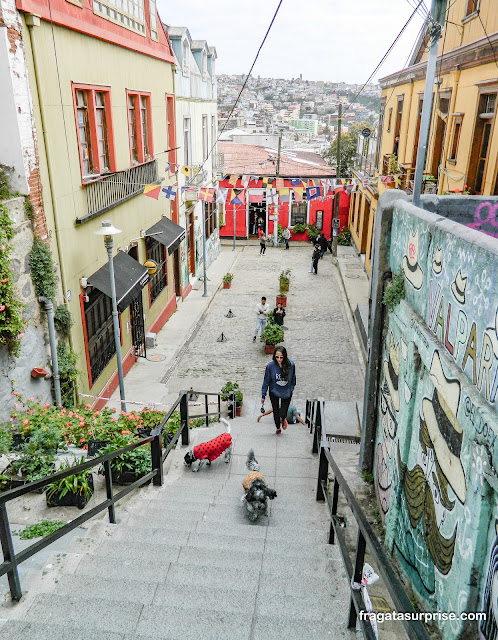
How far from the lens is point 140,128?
1301 cm

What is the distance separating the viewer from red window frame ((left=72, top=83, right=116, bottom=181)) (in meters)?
9.30

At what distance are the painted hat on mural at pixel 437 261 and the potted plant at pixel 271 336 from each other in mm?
9409

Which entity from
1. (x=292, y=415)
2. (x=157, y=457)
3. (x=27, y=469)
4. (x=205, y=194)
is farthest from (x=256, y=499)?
(x=205, y=194)

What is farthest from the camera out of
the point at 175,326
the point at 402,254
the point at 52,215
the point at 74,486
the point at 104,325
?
the point at 175,326

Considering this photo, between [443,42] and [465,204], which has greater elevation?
[443,42]

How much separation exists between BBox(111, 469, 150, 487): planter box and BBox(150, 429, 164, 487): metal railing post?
0.21m

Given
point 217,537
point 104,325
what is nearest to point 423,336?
point 217,537

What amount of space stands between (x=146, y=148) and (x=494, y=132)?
343 inches

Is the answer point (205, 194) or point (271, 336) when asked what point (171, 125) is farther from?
point (271, 336)

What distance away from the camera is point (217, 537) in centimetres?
467

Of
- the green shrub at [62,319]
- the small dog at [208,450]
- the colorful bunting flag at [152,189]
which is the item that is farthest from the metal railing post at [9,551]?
the colorful bunting flag at [152,189]

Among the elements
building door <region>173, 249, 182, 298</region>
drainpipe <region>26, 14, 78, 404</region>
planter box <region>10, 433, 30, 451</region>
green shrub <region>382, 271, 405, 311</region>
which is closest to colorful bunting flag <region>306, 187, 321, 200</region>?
building door <region>173, 249, 182, 298</region>

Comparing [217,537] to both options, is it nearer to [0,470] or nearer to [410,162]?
[0,470]

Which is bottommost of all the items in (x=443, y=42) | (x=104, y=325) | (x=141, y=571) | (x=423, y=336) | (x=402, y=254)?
(x=104, y=325)
